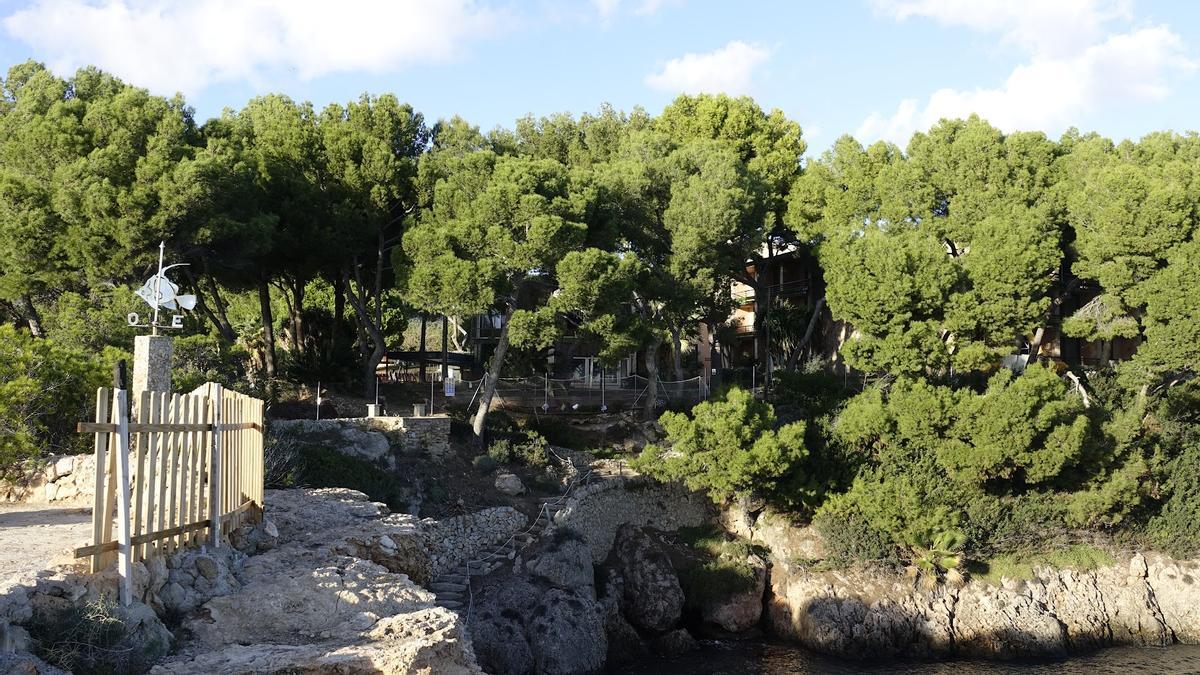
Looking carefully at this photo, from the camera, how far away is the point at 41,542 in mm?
9164

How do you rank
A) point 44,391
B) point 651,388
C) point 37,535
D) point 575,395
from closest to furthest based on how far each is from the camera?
point 37,535
point 44,391
point 651,388
point 575,395

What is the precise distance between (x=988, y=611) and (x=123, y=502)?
63.7ft

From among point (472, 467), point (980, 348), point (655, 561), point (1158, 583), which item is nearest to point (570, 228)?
point (472, 467)

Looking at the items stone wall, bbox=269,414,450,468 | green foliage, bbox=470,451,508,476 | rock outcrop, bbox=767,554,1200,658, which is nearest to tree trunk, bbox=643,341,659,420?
green foliage, bbox=470,451,508,476

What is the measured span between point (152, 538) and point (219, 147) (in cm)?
1890

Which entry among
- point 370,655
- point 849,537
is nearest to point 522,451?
point 849,537

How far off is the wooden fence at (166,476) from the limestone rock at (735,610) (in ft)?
44.4

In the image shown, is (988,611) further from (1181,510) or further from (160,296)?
(160,296)

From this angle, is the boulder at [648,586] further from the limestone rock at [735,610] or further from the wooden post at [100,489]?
the wooden post at [100,489]

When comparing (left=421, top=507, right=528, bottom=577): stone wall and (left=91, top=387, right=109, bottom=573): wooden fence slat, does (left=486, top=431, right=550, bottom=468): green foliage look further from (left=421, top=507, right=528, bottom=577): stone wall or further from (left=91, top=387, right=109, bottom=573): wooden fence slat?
(left=91, top=387, right=109, bottom=573): wooden fence slat

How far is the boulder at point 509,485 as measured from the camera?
2327 cm

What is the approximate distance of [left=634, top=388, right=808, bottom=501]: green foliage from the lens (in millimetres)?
22500

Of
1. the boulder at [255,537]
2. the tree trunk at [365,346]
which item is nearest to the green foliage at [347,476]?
the boulder at [255,537]

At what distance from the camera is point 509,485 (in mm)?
23328
